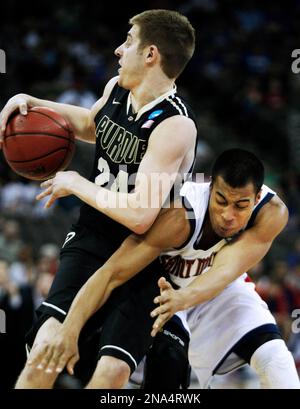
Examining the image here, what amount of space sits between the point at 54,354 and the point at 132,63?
1.69 m

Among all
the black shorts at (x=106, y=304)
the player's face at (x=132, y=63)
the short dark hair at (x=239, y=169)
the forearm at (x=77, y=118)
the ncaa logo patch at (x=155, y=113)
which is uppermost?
the player's face at (x=132, y=63)

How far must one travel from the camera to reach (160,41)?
449 centimetres

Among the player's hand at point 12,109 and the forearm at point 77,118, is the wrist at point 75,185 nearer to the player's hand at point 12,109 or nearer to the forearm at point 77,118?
the player's hand at point 12,109

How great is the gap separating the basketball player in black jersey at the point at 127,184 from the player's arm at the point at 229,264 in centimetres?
23

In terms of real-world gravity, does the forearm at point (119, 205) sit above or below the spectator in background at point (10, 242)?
above

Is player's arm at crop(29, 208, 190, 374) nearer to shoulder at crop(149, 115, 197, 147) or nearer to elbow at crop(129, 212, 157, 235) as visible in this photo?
elbow at crop(129, 212, 157, 235)

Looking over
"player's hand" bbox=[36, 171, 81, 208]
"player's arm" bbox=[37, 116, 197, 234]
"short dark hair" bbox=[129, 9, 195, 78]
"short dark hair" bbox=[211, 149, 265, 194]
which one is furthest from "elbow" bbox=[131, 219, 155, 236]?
"short dark hair" bbox=[129, 9, 195, 78]

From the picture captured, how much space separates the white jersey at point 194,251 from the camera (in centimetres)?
458

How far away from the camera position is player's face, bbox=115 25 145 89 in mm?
4484

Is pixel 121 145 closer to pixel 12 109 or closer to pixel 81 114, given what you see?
pixel 81 114

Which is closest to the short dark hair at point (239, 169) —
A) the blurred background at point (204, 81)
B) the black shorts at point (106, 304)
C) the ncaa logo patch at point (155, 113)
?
the ncaa logo patch at point (155, 113)
